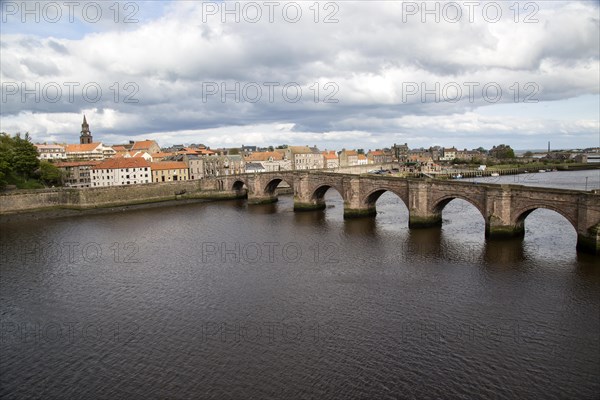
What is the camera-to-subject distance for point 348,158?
530 feet

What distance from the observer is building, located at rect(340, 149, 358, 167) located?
523 ft

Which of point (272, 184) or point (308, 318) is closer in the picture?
point (308, 318)

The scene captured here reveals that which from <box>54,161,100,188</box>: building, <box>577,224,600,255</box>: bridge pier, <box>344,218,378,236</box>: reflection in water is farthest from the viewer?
<box>54,161,100,188</box>: building

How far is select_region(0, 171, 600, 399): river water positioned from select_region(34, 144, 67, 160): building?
244 ft

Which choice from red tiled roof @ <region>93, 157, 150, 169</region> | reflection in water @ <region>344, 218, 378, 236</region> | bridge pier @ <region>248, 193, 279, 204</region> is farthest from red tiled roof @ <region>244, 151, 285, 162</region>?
reflection in water @ <region>344, 218, 378, 236</region>

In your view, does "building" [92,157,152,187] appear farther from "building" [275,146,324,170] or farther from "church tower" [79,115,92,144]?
"building" [275,146,324,170]

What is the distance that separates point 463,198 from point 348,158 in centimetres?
11845

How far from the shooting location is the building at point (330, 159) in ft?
488

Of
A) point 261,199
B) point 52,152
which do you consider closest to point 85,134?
point 52,152

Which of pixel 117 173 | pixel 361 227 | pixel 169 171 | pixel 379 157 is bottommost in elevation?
pixel 361 227

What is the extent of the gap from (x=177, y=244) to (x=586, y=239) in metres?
37.3

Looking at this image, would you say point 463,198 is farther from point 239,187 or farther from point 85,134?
point 85,134

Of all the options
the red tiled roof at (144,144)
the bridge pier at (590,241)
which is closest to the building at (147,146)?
the red tiled roof at (144,144)

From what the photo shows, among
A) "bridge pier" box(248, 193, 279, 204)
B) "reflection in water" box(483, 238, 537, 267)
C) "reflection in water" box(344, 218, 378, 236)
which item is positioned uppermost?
"bridge pier" box(248, 193, 279, 204)
